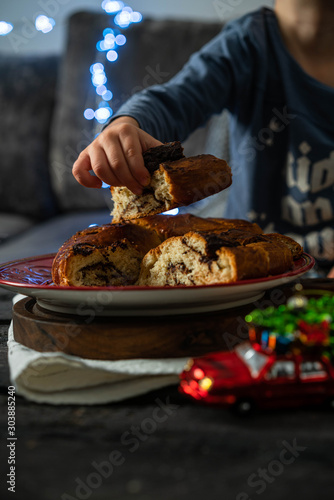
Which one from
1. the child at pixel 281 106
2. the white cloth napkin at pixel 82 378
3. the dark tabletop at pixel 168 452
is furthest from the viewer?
the child at pixel 281 106

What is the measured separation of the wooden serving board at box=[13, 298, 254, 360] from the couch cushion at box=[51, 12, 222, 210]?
1.52 m

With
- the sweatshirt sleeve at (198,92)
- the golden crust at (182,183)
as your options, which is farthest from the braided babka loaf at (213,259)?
the sweatshirt sleeve at (198,92)

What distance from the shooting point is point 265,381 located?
0.47m

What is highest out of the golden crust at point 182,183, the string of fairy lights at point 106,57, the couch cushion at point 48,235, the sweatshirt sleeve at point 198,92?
the string of fairy lights at point 106,57

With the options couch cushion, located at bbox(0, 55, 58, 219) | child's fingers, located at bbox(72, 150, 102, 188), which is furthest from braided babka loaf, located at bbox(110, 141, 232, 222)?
couch cushion, located at bbox(0, 55, 58, 219)

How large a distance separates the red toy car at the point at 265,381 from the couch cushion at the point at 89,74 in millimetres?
1655

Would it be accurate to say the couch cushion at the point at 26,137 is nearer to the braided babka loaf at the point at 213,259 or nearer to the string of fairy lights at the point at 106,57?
the string of fairy lights at the point at 106,57

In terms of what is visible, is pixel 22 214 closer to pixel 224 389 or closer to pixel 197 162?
pixel 197 162

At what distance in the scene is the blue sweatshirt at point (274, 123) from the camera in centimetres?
151

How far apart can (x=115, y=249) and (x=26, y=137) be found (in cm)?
175

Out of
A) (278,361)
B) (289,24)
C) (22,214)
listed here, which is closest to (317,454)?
(278,361)

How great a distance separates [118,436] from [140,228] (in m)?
0.49

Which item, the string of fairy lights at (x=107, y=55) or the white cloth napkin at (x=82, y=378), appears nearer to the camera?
the white cloth napkin at (x=82, y=378)

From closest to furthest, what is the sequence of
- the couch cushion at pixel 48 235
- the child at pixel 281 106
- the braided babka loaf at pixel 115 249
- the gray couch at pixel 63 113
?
the braided babka loaf at pixel 115 249 → the child at pixel 281 106 → the couch cushion at pixel 48 235 → the gray couch at pixel 63 113
